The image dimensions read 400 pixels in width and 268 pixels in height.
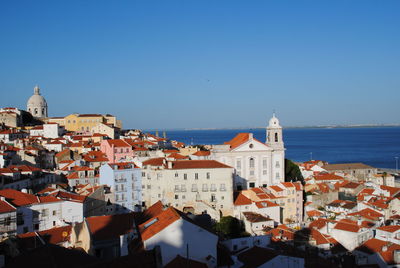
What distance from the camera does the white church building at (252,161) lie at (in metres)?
41.8

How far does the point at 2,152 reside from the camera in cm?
3984

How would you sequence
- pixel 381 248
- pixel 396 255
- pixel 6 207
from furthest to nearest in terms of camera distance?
pixel 381 248 < pixel 396 255 < pixel 6 207

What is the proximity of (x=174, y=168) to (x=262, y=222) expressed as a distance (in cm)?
831

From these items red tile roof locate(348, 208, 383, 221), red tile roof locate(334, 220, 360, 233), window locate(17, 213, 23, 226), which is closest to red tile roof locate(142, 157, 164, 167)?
window locate(17, 213, 23, 226)

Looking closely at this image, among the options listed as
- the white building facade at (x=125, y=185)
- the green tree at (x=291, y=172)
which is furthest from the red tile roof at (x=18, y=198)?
the green tree at (x=291, y=172)

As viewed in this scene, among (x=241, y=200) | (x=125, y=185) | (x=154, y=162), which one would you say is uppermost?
(x=154, y=162)

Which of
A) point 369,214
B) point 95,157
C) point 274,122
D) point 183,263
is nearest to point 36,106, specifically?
point 95,157

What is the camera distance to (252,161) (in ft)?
139

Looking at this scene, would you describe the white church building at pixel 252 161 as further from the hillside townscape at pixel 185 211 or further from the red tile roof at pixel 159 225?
the red tile roof at pixel 159 225

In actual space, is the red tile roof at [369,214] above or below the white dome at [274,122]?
below

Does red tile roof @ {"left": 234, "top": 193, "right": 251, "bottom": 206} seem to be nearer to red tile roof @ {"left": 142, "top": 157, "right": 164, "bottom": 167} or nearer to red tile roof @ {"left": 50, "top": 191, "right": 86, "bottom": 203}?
red tile roof @ {"left": 142, "top": 157, "right": 164, "bottom": 167}

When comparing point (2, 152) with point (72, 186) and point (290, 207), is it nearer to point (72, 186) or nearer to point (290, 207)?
point (72, 186)

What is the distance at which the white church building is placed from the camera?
41.8m

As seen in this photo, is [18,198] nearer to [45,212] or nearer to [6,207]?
[45,212]
